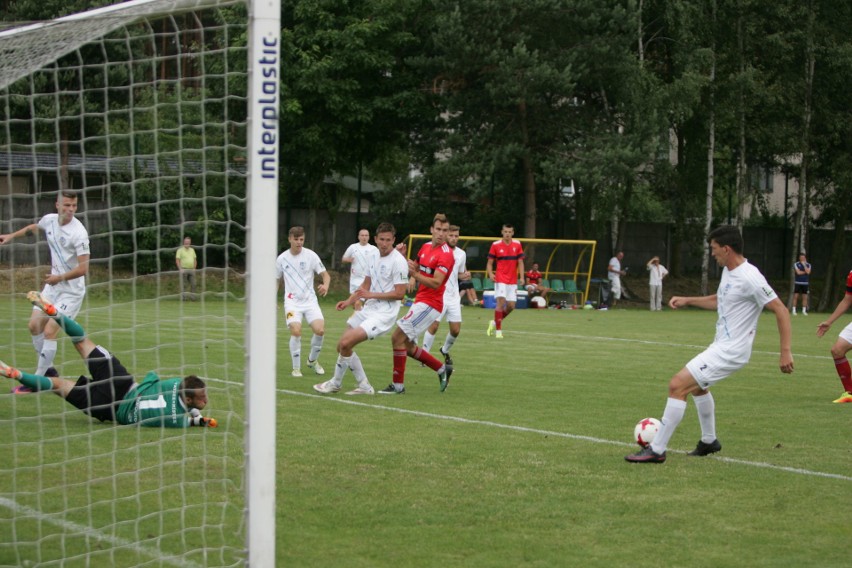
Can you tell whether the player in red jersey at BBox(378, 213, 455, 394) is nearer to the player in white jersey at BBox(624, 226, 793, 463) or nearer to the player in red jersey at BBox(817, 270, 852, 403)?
the player in white jersey at BBox(624, 226, 793, 463)

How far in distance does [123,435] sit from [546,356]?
9.74 meters

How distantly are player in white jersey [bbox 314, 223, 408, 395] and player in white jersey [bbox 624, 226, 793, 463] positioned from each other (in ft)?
13.7

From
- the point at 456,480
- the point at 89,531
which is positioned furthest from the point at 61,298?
the point at 89,531

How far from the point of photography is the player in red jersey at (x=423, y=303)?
1213cm

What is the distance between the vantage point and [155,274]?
7.18 meters

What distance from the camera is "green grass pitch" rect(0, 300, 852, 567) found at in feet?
19.0

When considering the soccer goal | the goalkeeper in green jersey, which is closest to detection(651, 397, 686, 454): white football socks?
the soccer goal

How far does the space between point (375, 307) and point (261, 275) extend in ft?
23.2

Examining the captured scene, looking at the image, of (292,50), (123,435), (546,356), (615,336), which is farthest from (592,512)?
(292,50)

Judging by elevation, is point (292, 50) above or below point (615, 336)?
above

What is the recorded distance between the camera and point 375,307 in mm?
12156

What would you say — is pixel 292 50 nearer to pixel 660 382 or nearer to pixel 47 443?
pixel 660 382

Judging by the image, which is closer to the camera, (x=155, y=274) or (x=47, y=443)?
(x=155, y=274)

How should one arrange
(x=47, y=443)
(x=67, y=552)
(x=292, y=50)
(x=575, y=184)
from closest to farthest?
(x=67, y=552)
(x=47, y=443)
(x=292, y=50)
(x=575, y=184)
